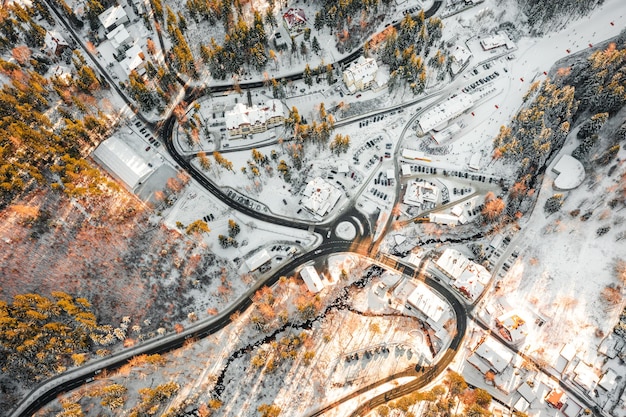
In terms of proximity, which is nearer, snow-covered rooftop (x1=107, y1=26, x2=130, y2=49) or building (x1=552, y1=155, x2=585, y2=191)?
building (x1=552, y1=155, x2=585, y2=191)

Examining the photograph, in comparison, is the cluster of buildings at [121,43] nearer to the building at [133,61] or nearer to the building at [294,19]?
the building at [133,61]

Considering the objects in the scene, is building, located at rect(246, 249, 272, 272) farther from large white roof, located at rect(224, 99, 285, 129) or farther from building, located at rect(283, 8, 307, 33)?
building, located at rect(283, 8, 307, 33)

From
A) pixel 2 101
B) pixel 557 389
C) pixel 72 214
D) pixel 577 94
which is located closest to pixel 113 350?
pixel 72 214

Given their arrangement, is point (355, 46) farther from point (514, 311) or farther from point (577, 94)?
point (514, 311)

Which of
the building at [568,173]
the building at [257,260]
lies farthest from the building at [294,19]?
the building at [568,173]

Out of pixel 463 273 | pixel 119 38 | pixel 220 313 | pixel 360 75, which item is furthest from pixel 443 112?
pixel 119 38

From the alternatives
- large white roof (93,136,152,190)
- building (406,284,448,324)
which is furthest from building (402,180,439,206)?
large white roof (93,136,152,190)

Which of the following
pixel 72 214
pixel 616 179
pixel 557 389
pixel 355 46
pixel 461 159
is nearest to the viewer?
pixel 557 389
